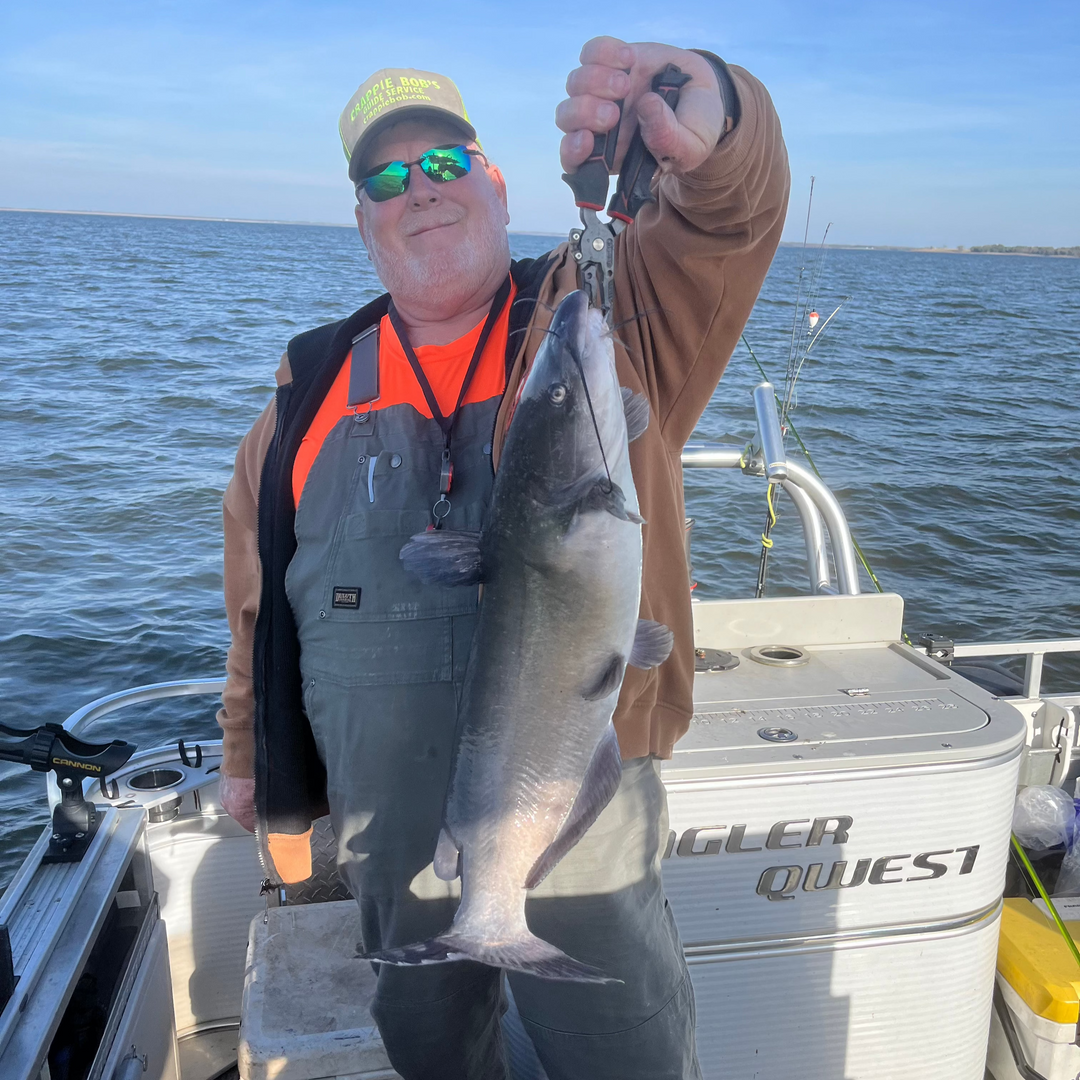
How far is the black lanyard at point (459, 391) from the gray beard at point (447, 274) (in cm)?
8

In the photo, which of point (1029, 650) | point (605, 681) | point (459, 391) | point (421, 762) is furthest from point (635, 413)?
point (1029, 650)

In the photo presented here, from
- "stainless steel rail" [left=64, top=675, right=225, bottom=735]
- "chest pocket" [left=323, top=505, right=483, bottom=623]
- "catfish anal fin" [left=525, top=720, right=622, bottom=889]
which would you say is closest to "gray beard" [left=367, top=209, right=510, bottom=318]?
"chest pocket" [left=323, top=505, right=483, bottom=623]

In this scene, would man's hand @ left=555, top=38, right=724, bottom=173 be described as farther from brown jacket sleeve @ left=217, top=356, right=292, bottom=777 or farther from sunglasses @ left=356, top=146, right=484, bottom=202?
brown jacket sleeve @ left=217, top=356, right=292, bottom=777

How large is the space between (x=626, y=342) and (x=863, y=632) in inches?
82.9

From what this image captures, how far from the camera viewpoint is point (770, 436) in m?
3.87

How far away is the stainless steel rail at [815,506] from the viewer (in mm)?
3985

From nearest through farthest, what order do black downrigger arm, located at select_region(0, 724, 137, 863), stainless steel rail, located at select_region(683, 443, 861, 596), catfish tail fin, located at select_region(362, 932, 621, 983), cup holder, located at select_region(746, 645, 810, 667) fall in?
catfish tail fin, located at select_region(362, 932, 621, 983), black downrigger arm, located at select_region(0, 724, 137, 863), cup holder, located at select_region(746, 645, 810, 667), stainless steel rail, located at select_region(683, 443, 861, 596)

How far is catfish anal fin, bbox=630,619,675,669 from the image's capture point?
190 centimetres

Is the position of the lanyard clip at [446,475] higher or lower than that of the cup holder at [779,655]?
higher

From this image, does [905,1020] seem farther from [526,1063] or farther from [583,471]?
[583,471]

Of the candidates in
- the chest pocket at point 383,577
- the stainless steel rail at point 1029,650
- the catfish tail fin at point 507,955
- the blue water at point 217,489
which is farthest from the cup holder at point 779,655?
the blue water at point 217,489

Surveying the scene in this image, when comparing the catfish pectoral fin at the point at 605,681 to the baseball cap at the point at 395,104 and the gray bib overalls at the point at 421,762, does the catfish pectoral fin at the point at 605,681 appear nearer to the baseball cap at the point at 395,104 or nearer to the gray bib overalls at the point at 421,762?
the gray bib overalls at the point at 421,762

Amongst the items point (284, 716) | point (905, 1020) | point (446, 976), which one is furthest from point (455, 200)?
point (905, 1020)

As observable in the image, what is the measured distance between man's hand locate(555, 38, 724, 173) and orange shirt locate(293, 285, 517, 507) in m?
0.65
